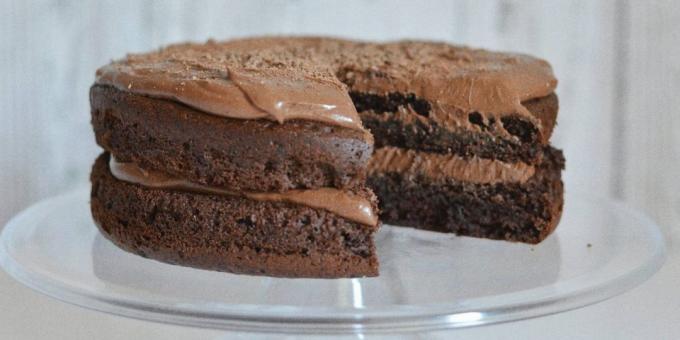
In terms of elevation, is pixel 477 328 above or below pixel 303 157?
below

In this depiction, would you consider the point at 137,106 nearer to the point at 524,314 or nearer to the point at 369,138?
the point at 369,138

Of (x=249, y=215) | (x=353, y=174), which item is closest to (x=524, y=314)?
(x=353, y=174)

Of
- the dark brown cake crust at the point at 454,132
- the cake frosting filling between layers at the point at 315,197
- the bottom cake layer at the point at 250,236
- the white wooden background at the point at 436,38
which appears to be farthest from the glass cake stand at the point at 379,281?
the white wooden background at the point at 436,38

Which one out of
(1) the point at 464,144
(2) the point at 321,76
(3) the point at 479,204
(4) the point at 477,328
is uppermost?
(2) the point at 321,76

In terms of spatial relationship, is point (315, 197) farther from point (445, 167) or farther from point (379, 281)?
point (445, 167)

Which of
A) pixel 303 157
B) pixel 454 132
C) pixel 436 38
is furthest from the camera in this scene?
pixel 436 38

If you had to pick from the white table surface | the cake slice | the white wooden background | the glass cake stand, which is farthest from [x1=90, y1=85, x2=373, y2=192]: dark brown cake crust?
the white wooden background

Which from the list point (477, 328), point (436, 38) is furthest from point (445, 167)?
point (436, 38)

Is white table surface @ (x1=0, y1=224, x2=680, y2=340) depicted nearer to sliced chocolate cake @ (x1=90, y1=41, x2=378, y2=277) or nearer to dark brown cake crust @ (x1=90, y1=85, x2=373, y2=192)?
sliced chocolate cake @ (x1=90, y1=41, x2=378, y2=277)

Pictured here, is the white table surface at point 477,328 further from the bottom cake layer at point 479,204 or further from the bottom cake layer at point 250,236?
the bottom cake layer at point 250,236
